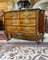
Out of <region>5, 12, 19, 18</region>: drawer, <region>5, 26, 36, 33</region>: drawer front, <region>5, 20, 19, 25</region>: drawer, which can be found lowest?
<region>5, 26, 36, 33</region>: drawer front

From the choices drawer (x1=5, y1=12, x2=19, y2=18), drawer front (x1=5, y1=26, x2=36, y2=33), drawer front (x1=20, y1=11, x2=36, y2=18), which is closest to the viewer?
drawer front (x1=20, y1=11, x2=36, y2=18)

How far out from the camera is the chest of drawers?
2787 mm

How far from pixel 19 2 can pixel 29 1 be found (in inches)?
15.6

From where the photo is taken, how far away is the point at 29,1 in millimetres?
4367

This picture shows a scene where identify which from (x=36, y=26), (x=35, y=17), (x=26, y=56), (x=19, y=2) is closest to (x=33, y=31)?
(x=36, y=26)

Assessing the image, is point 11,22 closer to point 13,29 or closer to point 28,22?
point 13,29

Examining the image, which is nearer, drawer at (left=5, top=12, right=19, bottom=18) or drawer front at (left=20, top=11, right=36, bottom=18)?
drawer front at (left=20, top=11, right=36, bottom=18)

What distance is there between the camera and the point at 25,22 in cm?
292

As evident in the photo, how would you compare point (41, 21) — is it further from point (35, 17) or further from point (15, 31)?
point (15, 31)

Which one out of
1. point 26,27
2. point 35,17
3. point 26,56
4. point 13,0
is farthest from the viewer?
point 13,0

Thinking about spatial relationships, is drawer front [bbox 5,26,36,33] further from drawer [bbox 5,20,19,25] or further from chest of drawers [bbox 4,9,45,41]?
drawer [bbox 5,20,19,25]

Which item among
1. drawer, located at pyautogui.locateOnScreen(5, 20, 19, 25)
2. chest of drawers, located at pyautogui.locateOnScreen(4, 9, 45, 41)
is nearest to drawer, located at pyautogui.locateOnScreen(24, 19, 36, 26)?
chest of drawers, located at pyautogui.locateOnScreen(4, 9, 45, 41)

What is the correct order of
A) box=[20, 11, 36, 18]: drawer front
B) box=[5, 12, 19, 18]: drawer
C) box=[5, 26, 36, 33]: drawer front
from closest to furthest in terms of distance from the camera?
box=[20, 11, 36, 18]: drawer front, box=[5, 26, 36, 33]: drawer front, box=[5, 12, 19, 18]: drawer

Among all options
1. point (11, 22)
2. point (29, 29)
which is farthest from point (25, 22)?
point (11, 22)
